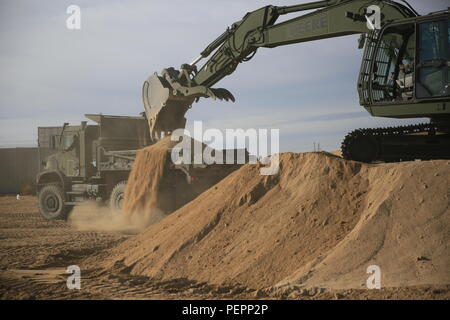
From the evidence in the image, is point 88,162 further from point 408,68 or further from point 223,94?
point 408,68

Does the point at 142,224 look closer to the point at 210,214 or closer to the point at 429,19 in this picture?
the point at 210,214

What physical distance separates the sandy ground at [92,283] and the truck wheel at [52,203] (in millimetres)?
4056

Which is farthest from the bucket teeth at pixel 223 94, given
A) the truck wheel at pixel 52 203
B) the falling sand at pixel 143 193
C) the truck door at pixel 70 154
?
the truck wheel at pixel 52 203

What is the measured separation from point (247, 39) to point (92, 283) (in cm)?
754

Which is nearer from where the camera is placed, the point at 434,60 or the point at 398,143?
the point at 434,60

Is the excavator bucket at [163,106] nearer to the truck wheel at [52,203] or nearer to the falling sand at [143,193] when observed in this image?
the falling sand at [143,193]

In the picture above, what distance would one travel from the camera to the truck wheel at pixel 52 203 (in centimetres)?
1833

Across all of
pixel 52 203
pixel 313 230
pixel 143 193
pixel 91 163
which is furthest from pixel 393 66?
pixel 52 203

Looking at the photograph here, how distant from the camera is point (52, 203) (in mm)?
18641

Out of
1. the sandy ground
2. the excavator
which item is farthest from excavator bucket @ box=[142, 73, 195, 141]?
the excavator

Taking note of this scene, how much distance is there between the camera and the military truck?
662 inches

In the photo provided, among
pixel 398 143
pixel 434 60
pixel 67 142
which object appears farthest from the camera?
pixel 67 142
